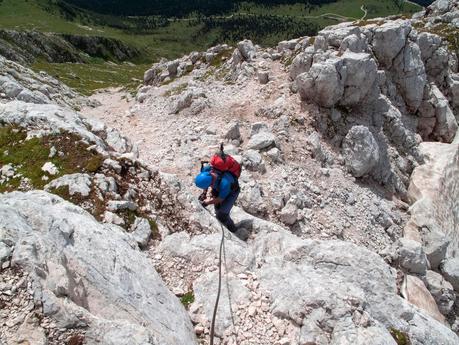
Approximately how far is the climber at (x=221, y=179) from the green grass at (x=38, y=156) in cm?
463

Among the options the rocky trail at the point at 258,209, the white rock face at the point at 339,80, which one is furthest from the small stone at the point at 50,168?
the white rock face at the point at 339,80

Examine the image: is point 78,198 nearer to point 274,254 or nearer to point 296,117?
point 274,254

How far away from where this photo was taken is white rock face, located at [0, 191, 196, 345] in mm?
8352

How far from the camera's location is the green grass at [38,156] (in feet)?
50.1

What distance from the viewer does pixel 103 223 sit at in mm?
13023

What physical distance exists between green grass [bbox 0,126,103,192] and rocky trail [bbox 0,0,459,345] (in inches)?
3.1

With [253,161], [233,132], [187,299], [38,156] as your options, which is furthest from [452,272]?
[38,156]

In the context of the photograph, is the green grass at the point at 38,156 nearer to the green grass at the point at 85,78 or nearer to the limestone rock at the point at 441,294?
the limestone rock at the point at 441,294

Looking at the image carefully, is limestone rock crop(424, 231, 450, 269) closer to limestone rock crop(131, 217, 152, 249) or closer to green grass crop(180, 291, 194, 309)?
green grass crop(180, 291, 194, 309)

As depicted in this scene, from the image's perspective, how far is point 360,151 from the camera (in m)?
28.1

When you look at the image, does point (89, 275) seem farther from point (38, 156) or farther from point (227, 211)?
point (38, 156)

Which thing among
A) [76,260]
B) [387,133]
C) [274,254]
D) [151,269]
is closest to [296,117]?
[387,133]

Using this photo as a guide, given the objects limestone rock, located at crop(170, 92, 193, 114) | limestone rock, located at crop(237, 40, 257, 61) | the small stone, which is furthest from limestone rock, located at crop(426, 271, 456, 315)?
limestone rock, located at crop(237, 40, 257, 61)

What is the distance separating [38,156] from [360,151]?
2156cm
